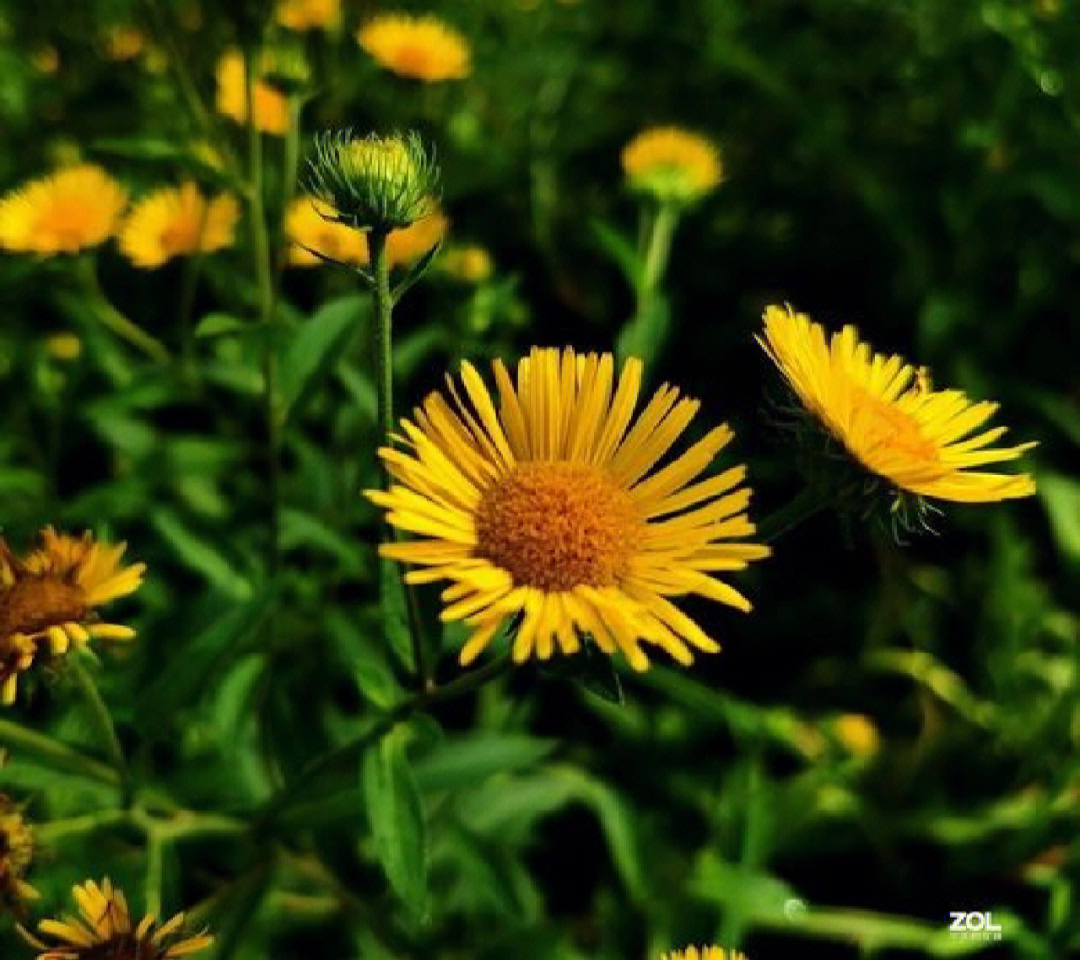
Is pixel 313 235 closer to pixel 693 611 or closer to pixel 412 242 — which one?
pixel 412 242

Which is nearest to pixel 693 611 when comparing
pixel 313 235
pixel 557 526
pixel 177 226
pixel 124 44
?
pixel 313 235

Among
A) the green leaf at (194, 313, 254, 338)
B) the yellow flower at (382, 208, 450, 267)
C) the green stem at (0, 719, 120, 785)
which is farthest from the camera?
the yellow flower at (382, 208, 450, 267)

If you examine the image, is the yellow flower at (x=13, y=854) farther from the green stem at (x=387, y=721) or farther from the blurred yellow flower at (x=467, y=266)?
the blurred yellow flower at (x=467, y=266)

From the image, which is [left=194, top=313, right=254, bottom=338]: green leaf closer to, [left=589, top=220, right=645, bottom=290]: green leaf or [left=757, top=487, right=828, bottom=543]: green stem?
[left=589, top=220, right=645, bottom=290]: green leaf

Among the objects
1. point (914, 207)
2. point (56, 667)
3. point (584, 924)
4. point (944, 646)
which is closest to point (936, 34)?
point (914, 207)

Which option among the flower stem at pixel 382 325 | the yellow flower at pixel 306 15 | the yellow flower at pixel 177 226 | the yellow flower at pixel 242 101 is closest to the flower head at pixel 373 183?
the flower stem at pixel 382 325

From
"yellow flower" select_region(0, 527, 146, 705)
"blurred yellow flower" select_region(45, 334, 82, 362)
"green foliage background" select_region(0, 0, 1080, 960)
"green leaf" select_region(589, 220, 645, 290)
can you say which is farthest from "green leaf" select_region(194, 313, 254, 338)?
"blurred yellow flower" select_region(45, 334, 82, 362)

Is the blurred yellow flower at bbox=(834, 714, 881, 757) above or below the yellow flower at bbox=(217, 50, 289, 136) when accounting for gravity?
below
